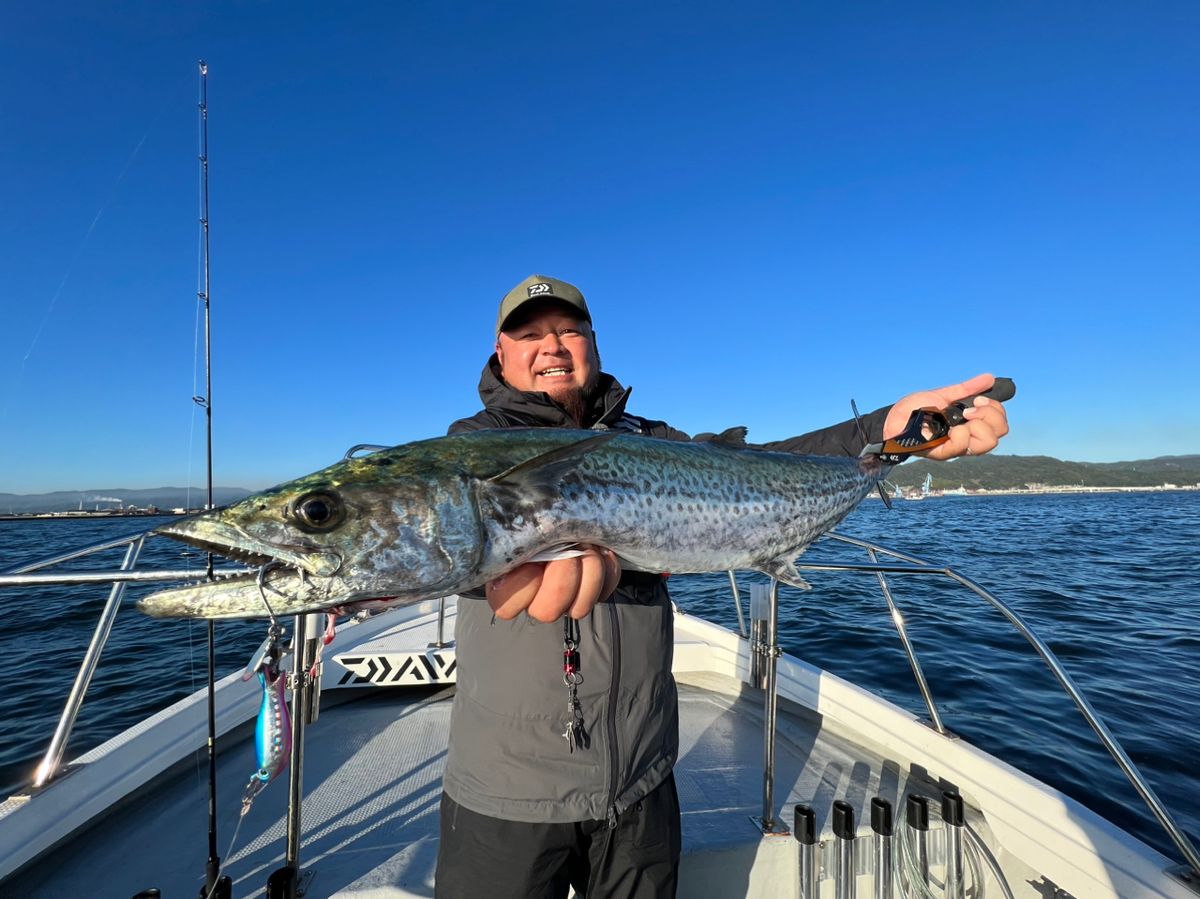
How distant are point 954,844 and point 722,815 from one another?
133 cm

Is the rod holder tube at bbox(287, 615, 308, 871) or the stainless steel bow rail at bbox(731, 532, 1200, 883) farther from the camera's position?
the rod holder tube at bbox(287, 615, 308, 871)

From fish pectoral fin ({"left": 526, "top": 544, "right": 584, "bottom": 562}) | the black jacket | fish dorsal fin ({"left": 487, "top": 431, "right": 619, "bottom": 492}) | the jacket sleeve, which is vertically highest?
the jacket sleeve

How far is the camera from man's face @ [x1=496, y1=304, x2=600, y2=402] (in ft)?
10.2

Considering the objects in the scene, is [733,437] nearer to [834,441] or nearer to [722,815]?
[834,441]

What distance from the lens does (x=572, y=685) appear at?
2225 millimetres

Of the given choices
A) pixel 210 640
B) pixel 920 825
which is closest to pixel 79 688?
pixel 210 640

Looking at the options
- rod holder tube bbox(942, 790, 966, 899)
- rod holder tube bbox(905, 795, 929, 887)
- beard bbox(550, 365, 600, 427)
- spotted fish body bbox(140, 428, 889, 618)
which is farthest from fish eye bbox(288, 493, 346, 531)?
rod holder tube bbox(942, 790, 966, 899)

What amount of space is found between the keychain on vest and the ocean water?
5.38ft

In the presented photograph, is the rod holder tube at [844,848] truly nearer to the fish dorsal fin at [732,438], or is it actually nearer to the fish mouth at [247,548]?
the fish dorsal fin at [732,438]

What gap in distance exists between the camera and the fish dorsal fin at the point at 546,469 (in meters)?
2.12

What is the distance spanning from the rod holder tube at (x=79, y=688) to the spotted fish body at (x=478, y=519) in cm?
187

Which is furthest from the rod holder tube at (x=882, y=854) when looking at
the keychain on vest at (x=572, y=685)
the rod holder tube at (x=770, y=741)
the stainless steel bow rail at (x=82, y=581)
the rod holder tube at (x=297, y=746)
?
the stainless steel bow rail at (x=82, y=581)

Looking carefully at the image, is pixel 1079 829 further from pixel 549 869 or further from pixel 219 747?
pixel 219 747

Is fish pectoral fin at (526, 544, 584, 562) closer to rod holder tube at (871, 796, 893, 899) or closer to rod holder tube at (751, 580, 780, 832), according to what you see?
rod holder tube at (751, 580, 780, 832)
